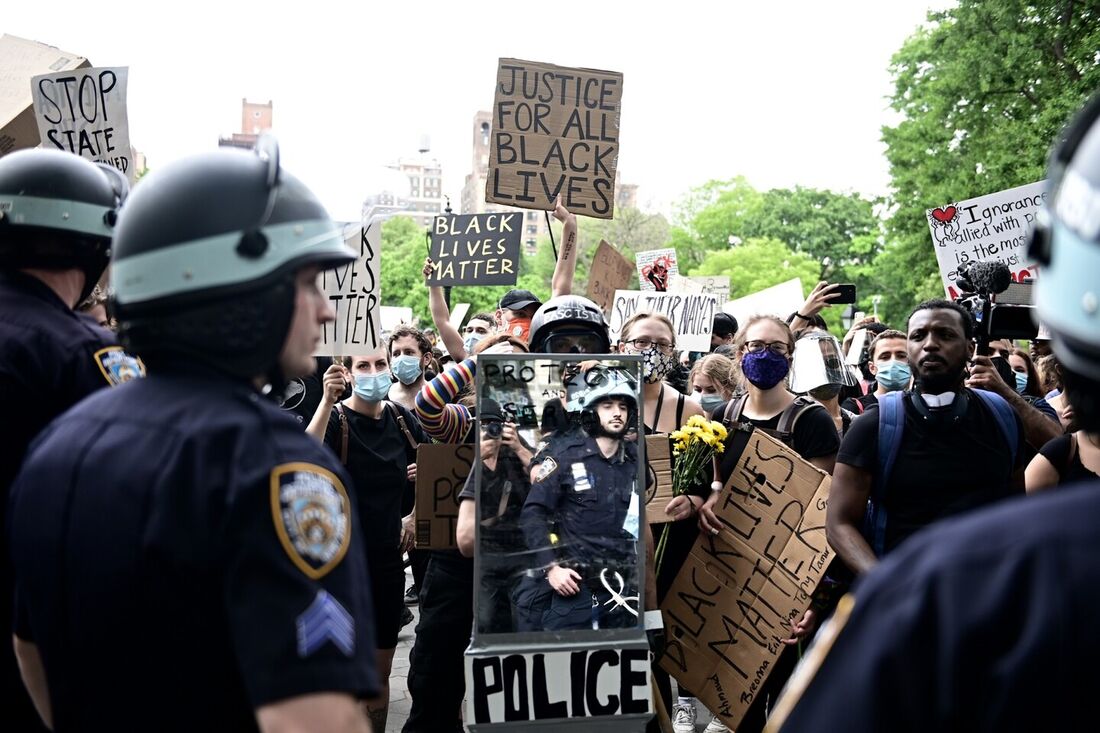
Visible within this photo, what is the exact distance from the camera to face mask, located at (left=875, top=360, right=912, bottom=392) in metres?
7.48

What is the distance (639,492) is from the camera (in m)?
4.21

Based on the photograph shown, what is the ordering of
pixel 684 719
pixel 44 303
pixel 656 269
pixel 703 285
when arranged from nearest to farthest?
1. pixel 44 303
2. pixel 684 719
3. pixel 656 269
4. pixel 703 285

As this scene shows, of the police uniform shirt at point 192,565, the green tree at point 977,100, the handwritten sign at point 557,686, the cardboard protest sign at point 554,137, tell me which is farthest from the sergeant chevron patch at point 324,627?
the green tree at point 977,100

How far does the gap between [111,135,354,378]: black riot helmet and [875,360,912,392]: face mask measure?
6.13m

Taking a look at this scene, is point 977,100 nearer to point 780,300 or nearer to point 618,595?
point 780,300

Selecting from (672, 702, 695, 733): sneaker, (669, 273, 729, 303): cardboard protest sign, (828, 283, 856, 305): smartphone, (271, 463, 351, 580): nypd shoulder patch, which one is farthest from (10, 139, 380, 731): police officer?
(669, 273, 729, 303): cardboard protest sign

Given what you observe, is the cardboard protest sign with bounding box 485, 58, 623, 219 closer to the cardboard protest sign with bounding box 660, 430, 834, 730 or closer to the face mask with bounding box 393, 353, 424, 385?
the face mask with bounding box 393, 353, 424, 385

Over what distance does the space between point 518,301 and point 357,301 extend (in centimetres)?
165

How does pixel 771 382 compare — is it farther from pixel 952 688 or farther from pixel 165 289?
pixel 952 688

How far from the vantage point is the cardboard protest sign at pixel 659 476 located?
16.5ft

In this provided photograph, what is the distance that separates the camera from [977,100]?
93.1ft

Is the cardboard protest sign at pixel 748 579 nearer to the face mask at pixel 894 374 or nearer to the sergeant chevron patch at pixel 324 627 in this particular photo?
the face mask at pixel 894 374

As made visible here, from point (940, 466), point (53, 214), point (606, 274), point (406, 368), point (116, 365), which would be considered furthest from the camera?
point (606, 274)

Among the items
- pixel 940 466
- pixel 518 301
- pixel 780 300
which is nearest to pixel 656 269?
pixel 780 300
